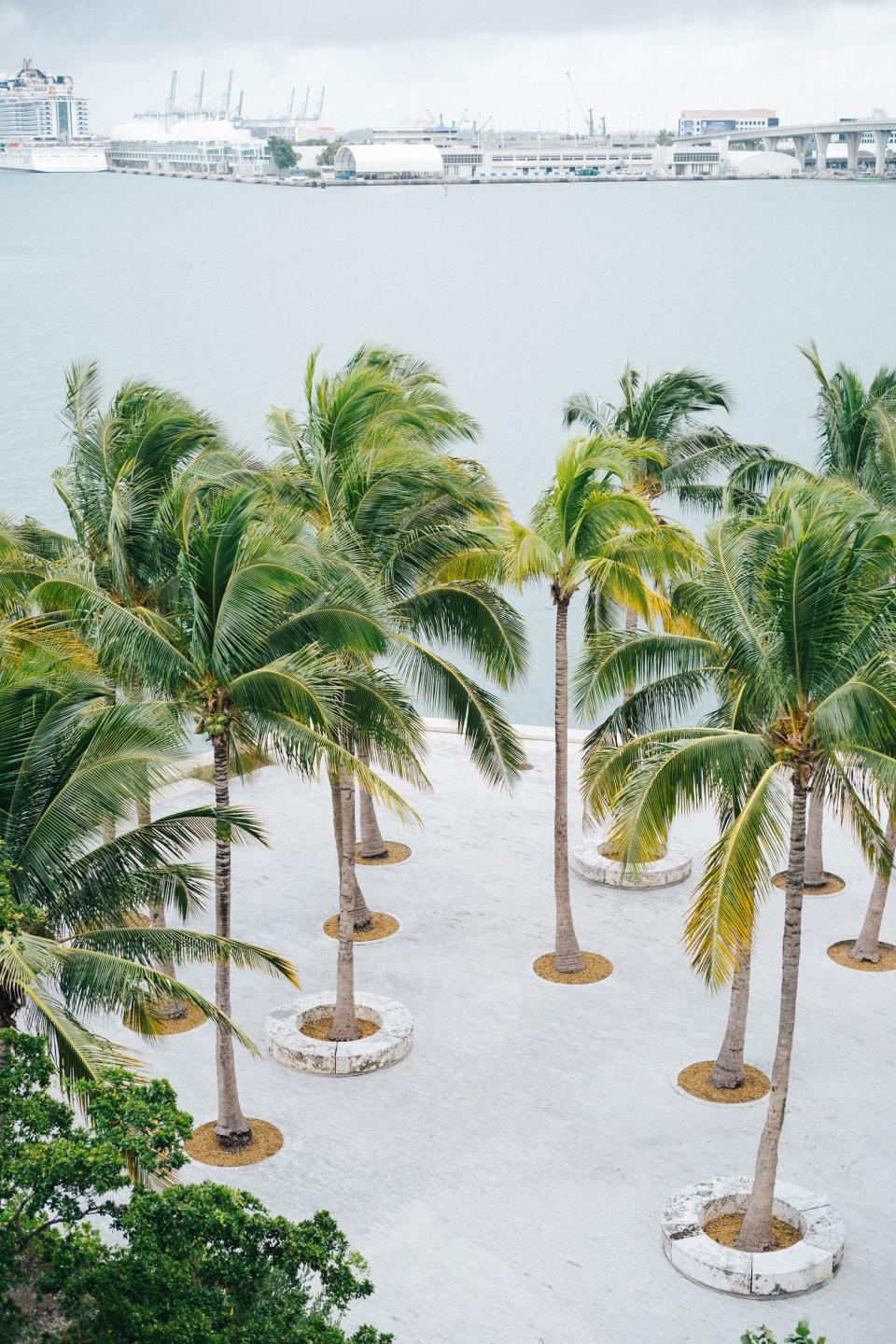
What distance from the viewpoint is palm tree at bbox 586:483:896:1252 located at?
15148 millimetres

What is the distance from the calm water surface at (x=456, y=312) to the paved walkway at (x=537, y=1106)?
1497 inches

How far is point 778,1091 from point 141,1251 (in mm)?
7521

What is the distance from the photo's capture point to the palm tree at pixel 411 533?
66.1ft

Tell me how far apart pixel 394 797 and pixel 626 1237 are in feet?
18.2

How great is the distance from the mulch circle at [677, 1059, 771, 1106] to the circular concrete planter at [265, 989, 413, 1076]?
3727 mm

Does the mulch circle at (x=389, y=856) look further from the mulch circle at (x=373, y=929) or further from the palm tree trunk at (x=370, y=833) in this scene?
the mulch circle at (x=373, y=929)

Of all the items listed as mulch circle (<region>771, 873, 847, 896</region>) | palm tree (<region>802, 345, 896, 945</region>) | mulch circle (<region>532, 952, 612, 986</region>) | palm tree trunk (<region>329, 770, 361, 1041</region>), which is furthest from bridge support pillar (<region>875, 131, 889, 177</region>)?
palm tree trunk (<region>329, 770, 361, 1041</region>)

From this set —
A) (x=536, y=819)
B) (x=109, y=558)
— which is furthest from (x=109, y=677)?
(x=536, y=819)

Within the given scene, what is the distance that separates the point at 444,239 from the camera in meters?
183

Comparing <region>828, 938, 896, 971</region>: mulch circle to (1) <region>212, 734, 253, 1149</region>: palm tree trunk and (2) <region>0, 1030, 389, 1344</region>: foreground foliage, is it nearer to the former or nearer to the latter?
(1) <region>212, 734, 253, 1149</region>: palm tree trunk

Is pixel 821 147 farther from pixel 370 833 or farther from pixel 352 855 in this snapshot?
pixel 352 855

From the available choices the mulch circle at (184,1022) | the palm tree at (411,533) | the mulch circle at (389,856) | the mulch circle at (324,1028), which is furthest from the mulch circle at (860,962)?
the mulch circle at (184,1022)

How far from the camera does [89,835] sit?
15.6 meters

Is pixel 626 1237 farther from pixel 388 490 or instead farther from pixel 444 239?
pixel 444 239
